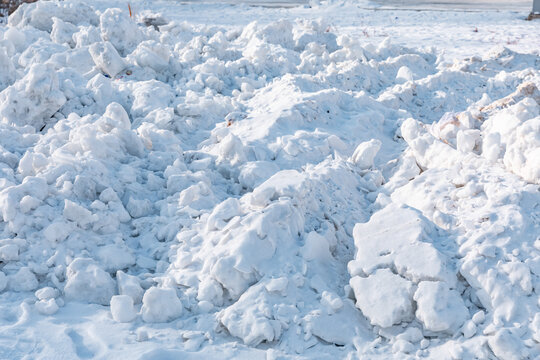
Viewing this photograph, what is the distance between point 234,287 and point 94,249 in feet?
2.67

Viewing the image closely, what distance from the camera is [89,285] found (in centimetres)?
249

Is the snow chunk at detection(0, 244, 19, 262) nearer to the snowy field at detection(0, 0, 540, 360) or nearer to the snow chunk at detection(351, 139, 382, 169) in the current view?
the snowy field at detection(0, 0, 540, 360)

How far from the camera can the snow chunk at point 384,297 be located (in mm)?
2188

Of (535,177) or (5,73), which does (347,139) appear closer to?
(535,177)

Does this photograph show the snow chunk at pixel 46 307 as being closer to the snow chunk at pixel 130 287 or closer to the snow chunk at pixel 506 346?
the snow chunk at pixel 130 287

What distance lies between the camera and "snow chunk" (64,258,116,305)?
2.47 m

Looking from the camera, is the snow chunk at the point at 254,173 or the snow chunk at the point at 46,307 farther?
the snow chunk at the point at 254,173

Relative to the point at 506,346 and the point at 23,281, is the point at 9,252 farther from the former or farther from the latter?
the point at 506,346

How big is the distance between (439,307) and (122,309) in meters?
1.25

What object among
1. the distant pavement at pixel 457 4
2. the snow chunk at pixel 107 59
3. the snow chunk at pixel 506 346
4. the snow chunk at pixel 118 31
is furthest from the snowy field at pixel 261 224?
the distant pavement at pixel 457 4

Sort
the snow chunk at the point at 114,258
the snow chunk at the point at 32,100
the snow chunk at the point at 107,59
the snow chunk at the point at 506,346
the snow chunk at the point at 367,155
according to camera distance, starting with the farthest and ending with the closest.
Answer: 1. the snow chunk at the point at 107,59
2. the snow chunk at the point at 32,100
3. the snow chunk at the point at 367,155
4. the snow chunk at the point at 114,258
5. the snow chunk at the point at 506,346

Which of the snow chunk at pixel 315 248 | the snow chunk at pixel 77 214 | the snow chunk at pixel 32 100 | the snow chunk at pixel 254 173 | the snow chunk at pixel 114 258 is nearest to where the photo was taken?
the snow chunk at pixel 315 248

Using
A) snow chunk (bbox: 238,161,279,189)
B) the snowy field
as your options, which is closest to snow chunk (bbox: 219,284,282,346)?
the snowy field

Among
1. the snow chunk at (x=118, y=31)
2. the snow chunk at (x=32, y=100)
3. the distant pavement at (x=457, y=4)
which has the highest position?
the snow chunk at (x=118, y=31)
